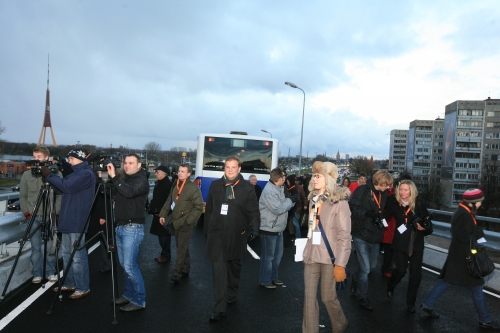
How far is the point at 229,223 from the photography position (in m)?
5.31

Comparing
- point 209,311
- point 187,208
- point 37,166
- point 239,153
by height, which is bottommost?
point 209,311

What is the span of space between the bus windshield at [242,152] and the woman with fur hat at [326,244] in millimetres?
10696

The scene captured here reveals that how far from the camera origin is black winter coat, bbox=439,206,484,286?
523cm

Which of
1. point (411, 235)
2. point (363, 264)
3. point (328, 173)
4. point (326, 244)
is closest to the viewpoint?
point (326, 244)

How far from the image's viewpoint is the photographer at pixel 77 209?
549 cm

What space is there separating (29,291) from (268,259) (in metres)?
3.56

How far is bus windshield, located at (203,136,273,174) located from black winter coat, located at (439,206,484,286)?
9847 mm

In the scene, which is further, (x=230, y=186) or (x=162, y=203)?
(x=162, y=203)

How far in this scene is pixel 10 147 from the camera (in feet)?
269

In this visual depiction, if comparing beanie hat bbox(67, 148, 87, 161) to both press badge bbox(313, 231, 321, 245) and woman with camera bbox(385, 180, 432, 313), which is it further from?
woman with camera bbox(385, 180, 432, 313)

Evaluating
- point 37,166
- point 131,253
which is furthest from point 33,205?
point 131,253

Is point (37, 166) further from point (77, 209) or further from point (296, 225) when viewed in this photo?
point (296, 225)

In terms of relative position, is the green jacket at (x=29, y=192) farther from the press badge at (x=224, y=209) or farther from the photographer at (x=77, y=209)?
the press badge at (x=224, y=209)

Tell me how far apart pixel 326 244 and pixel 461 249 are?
7.51ft
